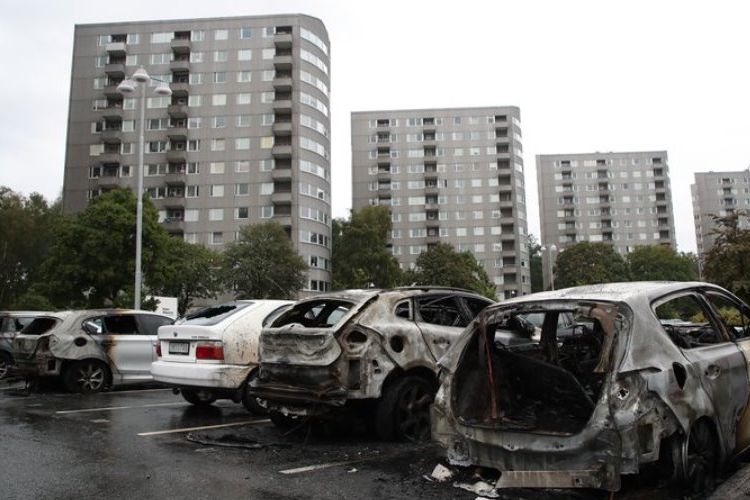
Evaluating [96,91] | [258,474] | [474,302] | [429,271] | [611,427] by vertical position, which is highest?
[96,91]

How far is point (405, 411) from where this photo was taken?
6.32 meters

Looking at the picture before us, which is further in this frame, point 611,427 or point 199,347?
point 199,347

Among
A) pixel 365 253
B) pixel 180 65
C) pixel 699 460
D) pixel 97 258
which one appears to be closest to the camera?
pixel 699 460

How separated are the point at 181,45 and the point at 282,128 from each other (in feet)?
51.9

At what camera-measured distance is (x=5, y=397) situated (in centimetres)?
1051

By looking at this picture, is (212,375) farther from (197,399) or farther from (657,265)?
(657,265)

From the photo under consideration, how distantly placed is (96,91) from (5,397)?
64.6 metres

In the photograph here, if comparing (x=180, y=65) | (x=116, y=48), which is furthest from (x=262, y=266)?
(x=116, y=48)

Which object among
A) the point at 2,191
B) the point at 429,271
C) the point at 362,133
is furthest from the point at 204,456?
the point at 362,133

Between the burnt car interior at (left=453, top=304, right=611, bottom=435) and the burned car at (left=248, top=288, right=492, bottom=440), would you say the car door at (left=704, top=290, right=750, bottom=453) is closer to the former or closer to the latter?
the burnt car interior at (left=453, top=304, right=611, bottom=435)

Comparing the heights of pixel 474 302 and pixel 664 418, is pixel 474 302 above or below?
above

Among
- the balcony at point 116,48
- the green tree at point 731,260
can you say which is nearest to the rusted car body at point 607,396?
the green tree at point 731,260

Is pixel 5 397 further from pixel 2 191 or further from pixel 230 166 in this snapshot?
pixel 230 166

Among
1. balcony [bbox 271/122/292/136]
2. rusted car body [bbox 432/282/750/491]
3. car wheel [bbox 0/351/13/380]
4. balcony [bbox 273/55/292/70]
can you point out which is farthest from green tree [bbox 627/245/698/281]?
rusted car body [bbox 432/282/750/491]
